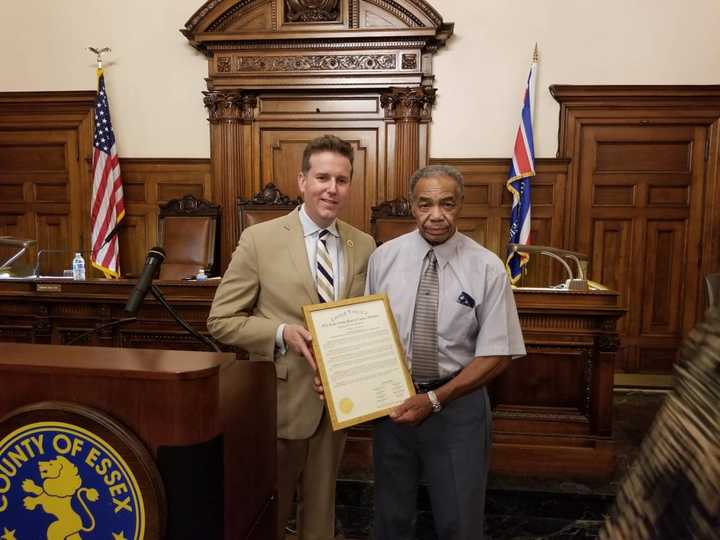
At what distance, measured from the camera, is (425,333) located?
149cm

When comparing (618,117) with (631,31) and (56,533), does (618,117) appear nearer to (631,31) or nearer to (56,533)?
(631,31)

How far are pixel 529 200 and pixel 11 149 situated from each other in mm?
5329

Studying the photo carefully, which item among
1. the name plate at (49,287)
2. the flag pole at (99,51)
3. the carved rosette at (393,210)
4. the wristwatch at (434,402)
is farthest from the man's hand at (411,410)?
the flag pole at (99,51)

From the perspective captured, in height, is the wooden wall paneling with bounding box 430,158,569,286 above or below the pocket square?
above

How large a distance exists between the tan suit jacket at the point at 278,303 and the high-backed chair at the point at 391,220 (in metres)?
2.51

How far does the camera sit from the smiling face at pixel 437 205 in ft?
4.83

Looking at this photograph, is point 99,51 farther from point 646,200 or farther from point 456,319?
point 646,200

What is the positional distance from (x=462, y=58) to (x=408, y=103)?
0.67m

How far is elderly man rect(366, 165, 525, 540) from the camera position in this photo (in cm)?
147

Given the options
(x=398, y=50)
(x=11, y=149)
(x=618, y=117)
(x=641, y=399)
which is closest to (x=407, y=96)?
(x=398, y=50)

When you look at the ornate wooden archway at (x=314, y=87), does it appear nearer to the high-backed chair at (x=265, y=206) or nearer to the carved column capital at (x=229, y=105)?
the carved column capital at (x=229, y=105)

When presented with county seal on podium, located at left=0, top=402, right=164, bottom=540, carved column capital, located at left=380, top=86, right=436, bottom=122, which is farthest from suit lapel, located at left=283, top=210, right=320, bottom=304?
carved column capital, located at left=380, top=86, right=436, bottom=122

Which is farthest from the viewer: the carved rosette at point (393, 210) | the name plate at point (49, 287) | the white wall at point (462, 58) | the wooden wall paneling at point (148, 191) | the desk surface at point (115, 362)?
the wooden wall paneling at point (148, 191)

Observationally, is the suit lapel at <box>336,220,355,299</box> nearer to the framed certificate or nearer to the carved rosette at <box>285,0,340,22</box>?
the framed certificate
